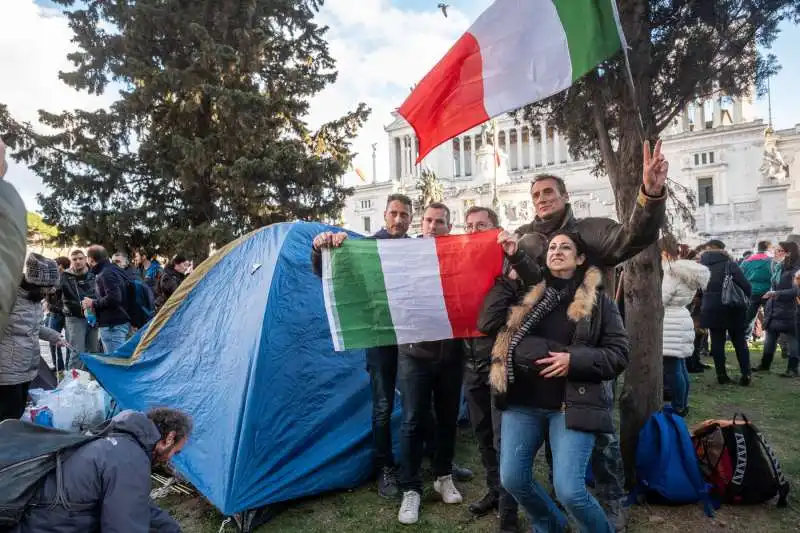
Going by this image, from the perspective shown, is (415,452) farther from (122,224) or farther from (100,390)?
(122,224)

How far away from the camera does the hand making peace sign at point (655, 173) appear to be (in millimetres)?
2465

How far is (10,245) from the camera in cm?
117

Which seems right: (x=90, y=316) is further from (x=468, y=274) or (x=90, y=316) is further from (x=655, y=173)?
(x=655, y=173)

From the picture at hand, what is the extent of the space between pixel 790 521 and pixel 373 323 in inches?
111

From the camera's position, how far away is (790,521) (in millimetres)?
3229

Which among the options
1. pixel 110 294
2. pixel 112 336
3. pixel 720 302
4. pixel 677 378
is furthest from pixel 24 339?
pixel 720 302

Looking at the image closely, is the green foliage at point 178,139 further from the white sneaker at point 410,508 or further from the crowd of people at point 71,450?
the white sneaker at point 410,508

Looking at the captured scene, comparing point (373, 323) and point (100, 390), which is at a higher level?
point (373, 323)

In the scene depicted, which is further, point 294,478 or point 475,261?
point 294,478

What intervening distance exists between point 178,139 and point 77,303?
22.2 feet

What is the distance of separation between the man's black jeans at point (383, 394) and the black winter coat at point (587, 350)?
1201 mm

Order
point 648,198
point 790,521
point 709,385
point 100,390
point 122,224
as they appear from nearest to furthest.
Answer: point 648,198 → point 790,521 → point 100,390 → point 709,385 → point 122,224

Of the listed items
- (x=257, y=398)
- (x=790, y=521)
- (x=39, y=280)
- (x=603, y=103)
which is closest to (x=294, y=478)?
(x=257, y=398)

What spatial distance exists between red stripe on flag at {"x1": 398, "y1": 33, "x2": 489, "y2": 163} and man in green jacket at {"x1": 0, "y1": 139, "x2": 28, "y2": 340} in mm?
2617
